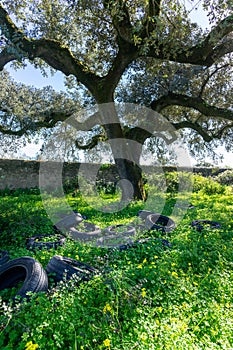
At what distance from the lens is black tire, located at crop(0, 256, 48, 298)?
9.39 feet

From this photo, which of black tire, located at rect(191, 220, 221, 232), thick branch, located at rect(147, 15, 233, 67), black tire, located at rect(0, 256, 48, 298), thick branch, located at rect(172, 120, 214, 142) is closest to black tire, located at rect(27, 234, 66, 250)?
black tire, located at rect(0, 256, 48, 298)

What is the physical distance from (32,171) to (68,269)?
11.9m

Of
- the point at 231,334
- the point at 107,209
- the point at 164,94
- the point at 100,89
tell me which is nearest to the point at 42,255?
the point at 231,334

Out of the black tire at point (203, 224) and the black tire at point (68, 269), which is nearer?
the black tire at point (68, 269)

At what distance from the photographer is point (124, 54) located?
8.48 m

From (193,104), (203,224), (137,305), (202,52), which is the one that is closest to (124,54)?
(202,52)

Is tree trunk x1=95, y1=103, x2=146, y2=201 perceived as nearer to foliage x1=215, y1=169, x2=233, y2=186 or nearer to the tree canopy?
the tree canopy

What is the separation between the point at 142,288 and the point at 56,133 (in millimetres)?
12116

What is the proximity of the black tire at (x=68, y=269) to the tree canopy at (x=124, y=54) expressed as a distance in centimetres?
483

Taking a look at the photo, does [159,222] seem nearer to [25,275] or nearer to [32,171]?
[25,275]

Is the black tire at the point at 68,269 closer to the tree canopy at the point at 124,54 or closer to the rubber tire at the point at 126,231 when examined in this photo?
the rubber tire at the point at 126,231

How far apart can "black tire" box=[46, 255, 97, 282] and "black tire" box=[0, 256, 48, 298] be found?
25 cm

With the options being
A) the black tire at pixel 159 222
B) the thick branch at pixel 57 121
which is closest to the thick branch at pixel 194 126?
the thick branch at pixel 57 121

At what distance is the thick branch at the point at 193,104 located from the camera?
29.7ft
